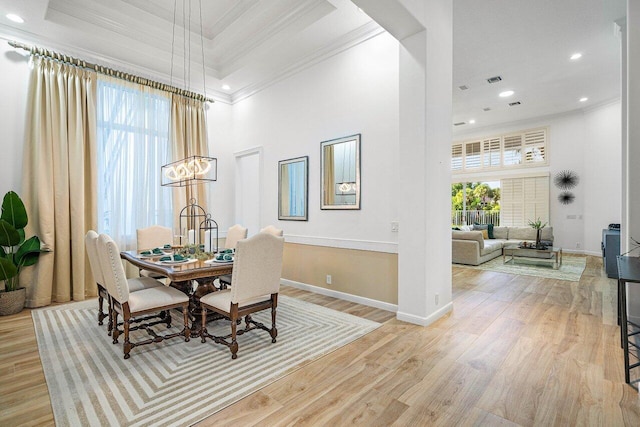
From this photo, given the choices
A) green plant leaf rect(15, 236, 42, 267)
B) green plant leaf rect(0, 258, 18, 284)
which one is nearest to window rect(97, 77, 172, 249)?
green plant leaf rect(15, 236, 42, 267)

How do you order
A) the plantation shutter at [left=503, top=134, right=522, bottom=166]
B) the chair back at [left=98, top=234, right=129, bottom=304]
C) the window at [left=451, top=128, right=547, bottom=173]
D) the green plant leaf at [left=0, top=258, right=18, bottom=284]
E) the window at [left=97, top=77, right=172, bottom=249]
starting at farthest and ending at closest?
the plantation shutter at [left=503, top=134, right=522, bottom=166], the window at [left=451, top=128, right=547, bottom=173], the window at [left=97, top=77, right=172, bottom=249], the green plant leaf at [left=0, top=258, right=18, bottom=284], the chair back at [left=98, top=234, right=129, bottom=304]

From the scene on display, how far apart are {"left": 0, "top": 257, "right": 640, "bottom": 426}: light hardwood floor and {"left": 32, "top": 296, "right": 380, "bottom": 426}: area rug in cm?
11

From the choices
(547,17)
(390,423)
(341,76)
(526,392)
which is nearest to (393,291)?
(526,392)

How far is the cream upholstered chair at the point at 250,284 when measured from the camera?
2447 mm

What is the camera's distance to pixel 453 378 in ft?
7.02

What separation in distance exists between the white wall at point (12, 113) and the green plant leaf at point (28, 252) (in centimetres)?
71

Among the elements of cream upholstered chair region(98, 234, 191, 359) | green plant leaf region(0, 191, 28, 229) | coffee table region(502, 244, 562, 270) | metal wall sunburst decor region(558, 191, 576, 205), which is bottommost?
coffee table region(502, 244, 562, 270)

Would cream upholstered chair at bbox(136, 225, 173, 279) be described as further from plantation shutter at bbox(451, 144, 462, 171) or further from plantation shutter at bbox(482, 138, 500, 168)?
plantation shutter at bbox(482, 138, 500, 168)

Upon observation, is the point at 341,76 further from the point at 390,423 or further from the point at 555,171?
the point at 555,171

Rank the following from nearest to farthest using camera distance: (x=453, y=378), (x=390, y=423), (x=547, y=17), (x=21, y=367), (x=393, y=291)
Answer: (x=390, y=423), (x=453, y=378), (x=21, y=367), (x=393, y=291), (x=547, y=17)

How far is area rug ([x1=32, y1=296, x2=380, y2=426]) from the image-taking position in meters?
1.82

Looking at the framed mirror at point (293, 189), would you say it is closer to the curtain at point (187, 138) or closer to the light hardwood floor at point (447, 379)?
the curtain at point (187, 138)

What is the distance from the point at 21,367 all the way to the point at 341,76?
4274mm

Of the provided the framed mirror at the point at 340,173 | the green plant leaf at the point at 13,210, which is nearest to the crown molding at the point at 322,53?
the framed mirror at the point at 340,173
